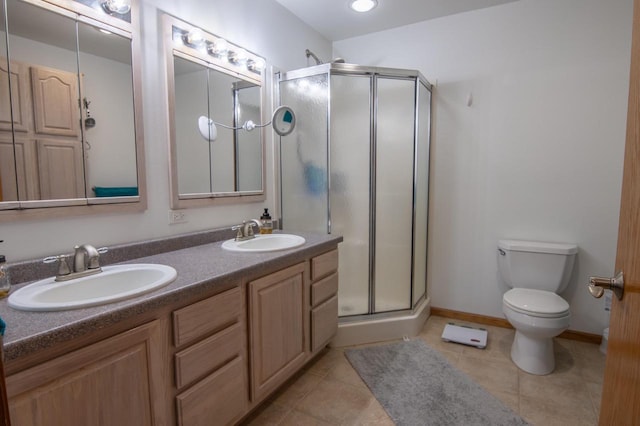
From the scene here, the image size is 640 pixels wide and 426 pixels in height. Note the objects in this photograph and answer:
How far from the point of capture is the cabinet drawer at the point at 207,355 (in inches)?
48.1

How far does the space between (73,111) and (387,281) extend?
2.27 metres

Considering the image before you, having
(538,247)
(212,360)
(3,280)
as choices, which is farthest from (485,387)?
(3,280)

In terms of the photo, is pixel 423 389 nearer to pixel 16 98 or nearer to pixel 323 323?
pixel 323 323

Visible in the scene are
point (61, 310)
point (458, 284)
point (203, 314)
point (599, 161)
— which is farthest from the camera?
point (458, 284)

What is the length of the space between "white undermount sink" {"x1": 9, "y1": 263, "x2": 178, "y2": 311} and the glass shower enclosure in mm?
1341

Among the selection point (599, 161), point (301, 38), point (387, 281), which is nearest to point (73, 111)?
point (301, 38)

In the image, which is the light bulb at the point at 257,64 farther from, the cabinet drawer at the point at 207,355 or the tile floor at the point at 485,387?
the tile floor at the point at 485,387

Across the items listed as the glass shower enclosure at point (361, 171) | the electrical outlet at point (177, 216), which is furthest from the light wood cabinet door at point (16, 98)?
the glass shower enclosure at point (361, 171)

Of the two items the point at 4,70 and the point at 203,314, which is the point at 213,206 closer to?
the point at 203,314

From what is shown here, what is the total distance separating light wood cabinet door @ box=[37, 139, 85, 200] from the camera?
1303 mm

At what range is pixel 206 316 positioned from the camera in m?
1.31

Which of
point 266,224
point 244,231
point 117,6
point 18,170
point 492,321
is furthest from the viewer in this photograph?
point 492,321

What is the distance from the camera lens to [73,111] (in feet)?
4.52

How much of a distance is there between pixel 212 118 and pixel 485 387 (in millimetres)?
2282
